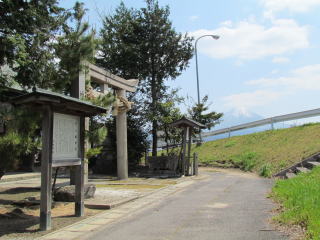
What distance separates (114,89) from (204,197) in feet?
25.0

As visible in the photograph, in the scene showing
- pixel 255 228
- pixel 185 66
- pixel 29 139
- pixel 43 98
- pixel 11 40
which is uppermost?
pixel 185 66

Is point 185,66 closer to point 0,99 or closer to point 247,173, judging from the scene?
point 247,173

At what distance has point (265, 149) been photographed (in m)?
18.7

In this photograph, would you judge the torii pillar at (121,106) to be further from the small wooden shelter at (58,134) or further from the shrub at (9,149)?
the shrub at (9,149)

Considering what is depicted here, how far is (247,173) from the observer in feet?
55.3

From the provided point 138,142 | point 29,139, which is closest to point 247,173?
point 138,142

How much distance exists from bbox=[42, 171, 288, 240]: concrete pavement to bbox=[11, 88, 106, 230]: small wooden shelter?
70 cm

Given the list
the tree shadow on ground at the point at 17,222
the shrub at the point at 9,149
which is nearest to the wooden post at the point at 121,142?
the tree shadow on ground at the point at 17,222

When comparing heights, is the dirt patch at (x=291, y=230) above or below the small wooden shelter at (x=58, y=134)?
below

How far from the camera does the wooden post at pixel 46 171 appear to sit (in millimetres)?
6270

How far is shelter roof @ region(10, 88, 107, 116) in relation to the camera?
237 inches

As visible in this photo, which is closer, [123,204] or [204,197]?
[123,204]

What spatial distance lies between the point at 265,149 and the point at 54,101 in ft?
48.3

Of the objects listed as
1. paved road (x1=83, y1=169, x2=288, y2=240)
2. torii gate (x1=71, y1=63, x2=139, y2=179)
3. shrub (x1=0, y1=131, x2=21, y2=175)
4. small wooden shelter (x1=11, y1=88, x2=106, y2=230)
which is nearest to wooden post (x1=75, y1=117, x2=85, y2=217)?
small wooden shelter (x1=11, y1=88, x2=106, y2=230)
